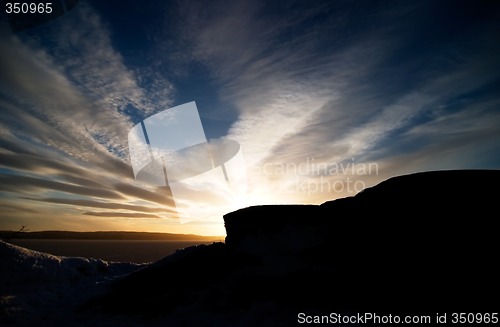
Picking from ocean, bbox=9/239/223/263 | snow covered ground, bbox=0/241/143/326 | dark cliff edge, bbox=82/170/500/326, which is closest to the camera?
dark cliff edge, bbox=82/170/500/326

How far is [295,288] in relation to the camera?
951cm

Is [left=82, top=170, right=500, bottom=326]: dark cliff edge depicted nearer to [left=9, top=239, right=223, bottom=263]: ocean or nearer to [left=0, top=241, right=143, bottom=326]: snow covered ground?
[left=0, top=241, right=143, bottom=326]: snow covered ground

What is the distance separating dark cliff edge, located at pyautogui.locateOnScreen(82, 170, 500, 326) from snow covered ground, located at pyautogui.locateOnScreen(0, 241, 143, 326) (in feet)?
4.49

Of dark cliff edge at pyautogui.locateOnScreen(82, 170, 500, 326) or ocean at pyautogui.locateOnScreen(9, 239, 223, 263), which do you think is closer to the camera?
dark cliff edge at pyautogui.locateOnScreen(82, 170, 500, 326)

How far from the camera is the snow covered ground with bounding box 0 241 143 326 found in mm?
10648

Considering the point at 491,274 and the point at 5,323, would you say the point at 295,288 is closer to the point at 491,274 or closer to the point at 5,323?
the point at 491,274

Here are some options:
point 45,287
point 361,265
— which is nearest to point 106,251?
point 45,287

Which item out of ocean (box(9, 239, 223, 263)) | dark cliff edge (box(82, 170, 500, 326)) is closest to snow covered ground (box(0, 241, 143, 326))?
dark cliff edge (box(82, 170, 500, 326))

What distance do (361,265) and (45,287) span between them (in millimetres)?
16604

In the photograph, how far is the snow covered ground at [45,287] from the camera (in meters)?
10.6

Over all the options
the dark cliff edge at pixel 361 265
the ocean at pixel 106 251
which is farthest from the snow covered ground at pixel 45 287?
the ocean at pixel 106 251

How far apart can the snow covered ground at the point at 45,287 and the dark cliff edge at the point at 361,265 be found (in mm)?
1368

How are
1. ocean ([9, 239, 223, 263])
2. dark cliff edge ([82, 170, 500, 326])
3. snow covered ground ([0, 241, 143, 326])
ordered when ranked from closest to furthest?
dark cliff edge ([82, 170, 500, 326]) < snow covered ground ([0, 241, 143, 326]) < ocean ([9, 239, 223, 263])

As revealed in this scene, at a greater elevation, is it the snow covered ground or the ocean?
the snow covered ground
